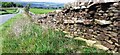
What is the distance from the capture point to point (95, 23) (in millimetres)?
11250

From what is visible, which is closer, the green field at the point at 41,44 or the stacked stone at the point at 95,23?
the green field at the point at 41,44

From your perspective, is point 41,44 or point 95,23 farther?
point 95,23

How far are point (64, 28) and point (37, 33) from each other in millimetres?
2240

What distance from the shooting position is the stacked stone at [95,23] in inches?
392

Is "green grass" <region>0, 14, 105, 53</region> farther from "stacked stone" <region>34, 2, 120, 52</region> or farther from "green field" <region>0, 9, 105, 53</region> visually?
"stacked stone" <region>34, 2, 120, 52</region>

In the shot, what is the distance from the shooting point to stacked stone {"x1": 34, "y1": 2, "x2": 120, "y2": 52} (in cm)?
995

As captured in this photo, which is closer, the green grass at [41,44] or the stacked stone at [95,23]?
the green grass at [41,44]

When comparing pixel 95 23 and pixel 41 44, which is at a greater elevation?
pixel 95 23

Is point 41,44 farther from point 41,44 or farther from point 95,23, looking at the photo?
point 95,23

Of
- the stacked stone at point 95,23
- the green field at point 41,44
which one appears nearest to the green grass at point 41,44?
the green field at point 41,44

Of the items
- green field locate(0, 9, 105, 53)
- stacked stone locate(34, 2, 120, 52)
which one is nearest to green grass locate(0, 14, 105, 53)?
green field locate(0, 9, 105, 53)

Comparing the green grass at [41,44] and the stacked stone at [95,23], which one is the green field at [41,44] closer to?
the green grass at [41,44]

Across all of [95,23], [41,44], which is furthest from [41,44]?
[95,23]

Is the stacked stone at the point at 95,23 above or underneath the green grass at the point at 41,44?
above
